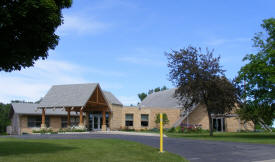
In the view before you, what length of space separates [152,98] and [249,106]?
90.5 feet

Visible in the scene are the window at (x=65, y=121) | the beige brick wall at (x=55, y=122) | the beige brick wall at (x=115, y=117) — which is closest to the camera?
the beige brick wall at (x=115, y=117)

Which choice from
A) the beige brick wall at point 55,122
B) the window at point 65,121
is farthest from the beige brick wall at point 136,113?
the beige brick wall at point 55,122

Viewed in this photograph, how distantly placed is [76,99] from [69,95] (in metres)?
2.15

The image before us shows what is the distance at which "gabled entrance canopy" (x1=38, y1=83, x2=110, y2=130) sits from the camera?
3575cm

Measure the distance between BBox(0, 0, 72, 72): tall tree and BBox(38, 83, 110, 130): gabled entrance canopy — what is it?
22245 millimetres

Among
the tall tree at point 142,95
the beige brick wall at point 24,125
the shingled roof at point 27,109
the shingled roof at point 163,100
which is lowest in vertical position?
the beige brick wall at point 24,125

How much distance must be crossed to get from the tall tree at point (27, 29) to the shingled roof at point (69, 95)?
2230 cm

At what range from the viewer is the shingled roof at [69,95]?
3594 centimetres

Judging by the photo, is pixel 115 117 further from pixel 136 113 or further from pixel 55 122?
pixel 55 122

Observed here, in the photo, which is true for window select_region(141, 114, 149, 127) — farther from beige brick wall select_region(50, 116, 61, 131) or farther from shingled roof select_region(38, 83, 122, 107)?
beige brick wall select_region(50, 116, 61, 131)

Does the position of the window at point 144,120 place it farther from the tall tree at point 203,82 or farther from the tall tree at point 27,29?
the tall tree at point 27,29

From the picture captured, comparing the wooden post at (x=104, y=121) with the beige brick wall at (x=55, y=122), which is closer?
the wooden post at (x=104, y=121)

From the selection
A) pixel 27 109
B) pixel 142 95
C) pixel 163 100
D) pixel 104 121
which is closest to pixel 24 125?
pixel 27 109

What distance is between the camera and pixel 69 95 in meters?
38.0
